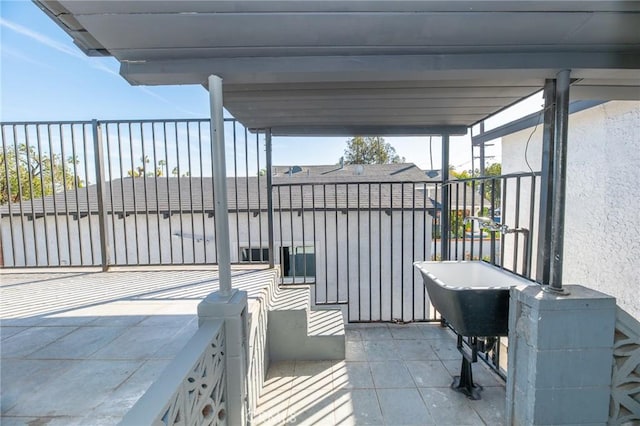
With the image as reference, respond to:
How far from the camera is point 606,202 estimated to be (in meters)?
2.46

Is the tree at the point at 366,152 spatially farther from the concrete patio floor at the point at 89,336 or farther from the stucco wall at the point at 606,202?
the concrete patio floor at the point at 89,336

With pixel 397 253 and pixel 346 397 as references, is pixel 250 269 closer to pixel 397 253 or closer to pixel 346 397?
pixel 346 397

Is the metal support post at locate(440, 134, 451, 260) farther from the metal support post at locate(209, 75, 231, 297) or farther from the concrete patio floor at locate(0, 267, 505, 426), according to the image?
the metal support post at locate(209, 75, 231, 297)

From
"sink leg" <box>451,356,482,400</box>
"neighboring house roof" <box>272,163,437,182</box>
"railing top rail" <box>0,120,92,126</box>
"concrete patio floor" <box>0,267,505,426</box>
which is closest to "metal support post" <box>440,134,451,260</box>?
"concrete patio floor" <box>0,267,505,426</box>

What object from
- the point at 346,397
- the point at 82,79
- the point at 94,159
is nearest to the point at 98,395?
the point at 346,397

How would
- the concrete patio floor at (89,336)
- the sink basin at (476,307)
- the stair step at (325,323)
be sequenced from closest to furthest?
the concrete patio floor at (89,336), the sink basin at (476,307), the stair step at (325,323)

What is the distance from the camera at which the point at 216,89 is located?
143 cm

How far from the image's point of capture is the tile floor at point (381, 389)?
70.6 inches

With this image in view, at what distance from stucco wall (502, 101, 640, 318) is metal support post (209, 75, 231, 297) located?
300cm

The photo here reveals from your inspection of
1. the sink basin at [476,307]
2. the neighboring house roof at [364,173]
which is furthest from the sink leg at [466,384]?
the neighboring house roof at [364,173]

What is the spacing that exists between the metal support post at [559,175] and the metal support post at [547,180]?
54mm

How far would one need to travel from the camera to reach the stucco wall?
7.34ft

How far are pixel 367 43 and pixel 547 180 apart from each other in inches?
47.9

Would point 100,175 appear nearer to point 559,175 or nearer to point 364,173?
point 559,175
